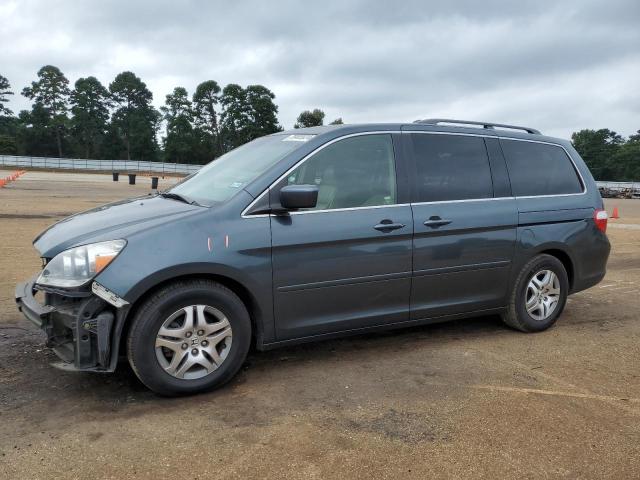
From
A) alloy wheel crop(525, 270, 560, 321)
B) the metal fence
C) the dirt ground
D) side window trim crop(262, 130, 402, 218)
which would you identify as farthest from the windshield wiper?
the metal fence

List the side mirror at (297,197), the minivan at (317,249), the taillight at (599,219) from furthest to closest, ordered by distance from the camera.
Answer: the taillight at (599,219) → the side mirror at (297,197) → the minivan at (317,249)

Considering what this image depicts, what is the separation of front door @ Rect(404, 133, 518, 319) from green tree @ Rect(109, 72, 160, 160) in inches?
3300

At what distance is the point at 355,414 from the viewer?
328 cm

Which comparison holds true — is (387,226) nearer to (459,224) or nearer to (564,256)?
(459,224)

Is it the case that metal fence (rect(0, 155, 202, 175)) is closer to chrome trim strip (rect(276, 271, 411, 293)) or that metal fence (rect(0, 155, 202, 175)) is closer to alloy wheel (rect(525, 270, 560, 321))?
alloy wheel (rect(525, 270, 560, 321))

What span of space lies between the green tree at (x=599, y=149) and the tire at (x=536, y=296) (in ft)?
336

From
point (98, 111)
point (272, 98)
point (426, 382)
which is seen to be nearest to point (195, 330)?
point (426, 382)

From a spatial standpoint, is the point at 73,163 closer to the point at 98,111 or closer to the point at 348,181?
the point at 98,111

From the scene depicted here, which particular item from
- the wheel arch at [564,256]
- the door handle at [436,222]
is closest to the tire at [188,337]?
the door handle at [436,222]

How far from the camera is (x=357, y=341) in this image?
4.66 meters

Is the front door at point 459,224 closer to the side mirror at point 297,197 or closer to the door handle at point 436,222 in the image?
the door handle at point 436,222

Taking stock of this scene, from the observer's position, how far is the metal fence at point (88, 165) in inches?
2181

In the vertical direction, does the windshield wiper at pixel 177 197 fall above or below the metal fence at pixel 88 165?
below

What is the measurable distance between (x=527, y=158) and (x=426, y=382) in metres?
2.47
